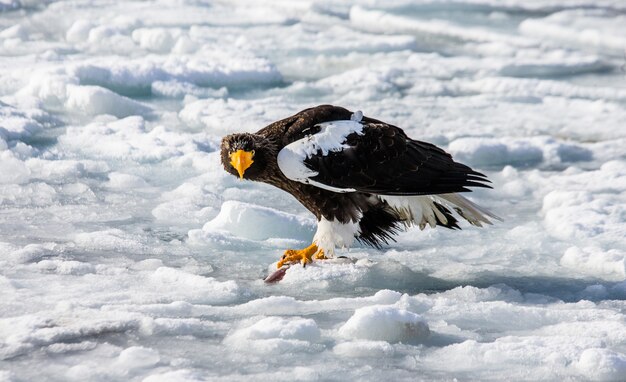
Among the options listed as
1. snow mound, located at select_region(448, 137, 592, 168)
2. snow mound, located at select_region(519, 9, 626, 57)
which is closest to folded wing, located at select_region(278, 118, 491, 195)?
snow mound, located at select_region(448, 137, 592, 168)

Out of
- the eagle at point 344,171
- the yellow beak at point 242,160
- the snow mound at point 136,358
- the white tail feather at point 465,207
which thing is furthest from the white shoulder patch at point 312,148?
the snow mound at point 136,358

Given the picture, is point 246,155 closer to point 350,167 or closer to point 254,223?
point 350,167

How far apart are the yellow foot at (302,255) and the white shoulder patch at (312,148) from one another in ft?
1.07

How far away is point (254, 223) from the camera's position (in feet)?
16.3

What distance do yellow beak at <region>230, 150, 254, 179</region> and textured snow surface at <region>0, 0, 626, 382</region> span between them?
0.46 m

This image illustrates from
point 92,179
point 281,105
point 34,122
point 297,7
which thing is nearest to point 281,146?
point 92,179

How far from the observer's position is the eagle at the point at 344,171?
4.33 m

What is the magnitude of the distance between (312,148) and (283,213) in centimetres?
83

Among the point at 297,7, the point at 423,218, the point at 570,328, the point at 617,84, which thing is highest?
the point at 297,7

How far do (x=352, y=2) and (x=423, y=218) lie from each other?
915 cm

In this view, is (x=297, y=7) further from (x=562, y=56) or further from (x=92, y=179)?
(x=92, y=179)

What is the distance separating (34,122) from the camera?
6.98 m

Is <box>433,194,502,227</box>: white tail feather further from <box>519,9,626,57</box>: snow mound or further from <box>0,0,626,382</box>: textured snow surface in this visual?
<box>519,9,626,57</box>: snow mound

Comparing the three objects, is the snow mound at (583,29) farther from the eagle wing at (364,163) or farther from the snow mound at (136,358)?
the snow mound at (136,358)
